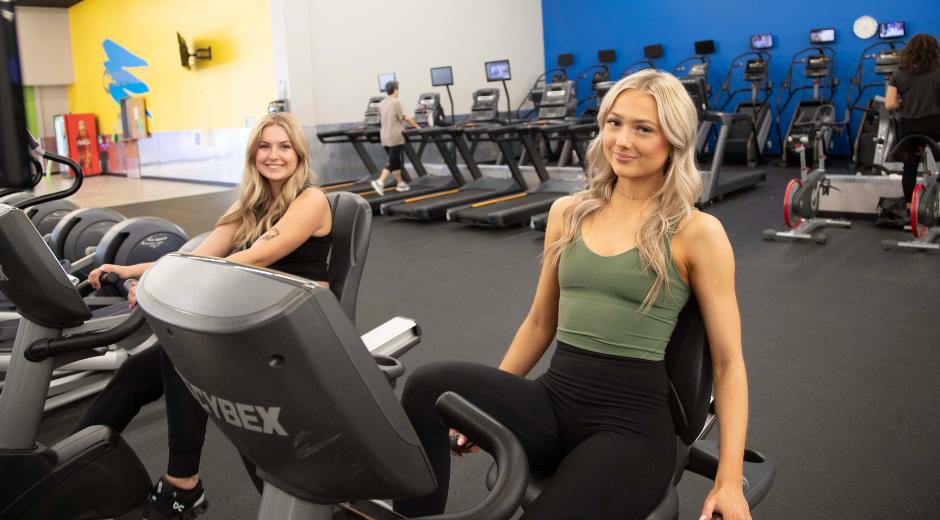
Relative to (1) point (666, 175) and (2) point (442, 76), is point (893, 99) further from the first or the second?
(2) point (442, 76)

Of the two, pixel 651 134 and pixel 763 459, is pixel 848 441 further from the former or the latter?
pixel 651 134

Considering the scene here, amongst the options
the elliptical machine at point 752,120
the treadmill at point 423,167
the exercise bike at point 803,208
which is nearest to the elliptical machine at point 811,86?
the elliptical machine at point 752,120

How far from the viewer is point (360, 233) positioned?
240cm

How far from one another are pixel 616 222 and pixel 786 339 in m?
2.37

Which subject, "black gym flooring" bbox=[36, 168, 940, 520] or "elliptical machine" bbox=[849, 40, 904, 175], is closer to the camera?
"black gym flooring" bbox=[36, 168, 940, 520]

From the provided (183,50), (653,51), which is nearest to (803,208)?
(653,51)

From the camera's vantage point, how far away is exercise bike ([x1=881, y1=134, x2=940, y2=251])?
520cm

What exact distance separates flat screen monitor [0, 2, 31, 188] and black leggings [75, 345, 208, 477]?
111cm

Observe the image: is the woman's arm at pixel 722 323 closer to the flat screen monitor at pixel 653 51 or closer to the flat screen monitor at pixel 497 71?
the flat screen monitor at pixel 497 71

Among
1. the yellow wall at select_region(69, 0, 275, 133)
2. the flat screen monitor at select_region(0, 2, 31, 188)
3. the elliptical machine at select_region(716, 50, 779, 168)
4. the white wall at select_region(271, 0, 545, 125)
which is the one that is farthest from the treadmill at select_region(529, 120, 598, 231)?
the flat screen monitor at select_region(0, 2, 31, 188)

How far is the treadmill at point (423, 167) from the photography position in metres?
8.57

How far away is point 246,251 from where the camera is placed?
2371 mm

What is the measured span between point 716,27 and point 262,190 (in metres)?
9.88

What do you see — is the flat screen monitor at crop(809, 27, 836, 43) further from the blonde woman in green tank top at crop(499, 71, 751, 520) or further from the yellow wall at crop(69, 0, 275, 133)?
the blonde woman in green tank top at crop(499, 71, 751, 520)
